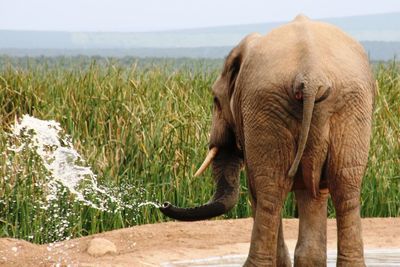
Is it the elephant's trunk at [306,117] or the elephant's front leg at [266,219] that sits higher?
the elephant's trunk at [306,117]

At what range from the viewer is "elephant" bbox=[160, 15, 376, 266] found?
5309 mm

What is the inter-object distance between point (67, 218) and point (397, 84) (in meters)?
4.43

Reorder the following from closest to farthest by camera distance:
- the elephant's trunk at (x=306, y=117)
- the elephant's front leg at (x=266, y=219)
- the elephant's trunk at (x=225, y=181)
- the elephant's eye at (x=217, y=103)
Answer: the elephant's trunk at (x=306, y=117) → the elephant's front leg at (x=266, y=219) → the elephant's eye at (x=217, y=103) → the elephant's trunk at (x=225, y=181)

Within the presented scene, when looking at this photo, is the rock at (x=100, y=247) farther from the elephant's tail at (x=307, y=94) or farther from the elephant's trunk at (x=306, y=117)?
the elephant's trunk at (x=306, y=117)

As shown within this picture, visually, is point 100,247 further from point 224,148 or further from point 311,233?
point 311,233

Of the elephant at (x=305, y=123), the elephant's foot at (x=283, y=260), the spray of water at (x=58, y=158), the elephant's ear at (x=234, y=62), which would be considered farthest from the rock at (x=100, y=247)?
the elephant at (x=305, y=123)

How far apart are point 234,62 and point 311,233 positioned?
1065 millimetres

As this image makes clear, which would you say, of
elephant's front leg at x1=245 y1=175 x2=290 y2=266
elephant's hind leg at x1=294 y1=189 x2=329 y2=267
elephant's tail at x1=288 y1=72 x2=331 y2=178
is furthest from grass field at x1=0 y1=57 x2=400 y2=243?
elephant's tail at x1=288 y1=72 x2=331 y2=178

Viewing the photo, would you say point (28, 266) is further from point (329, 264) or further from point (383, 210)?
point (383, 210)

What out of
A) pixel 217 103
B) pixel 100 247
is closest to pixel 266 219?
pixel 217 103

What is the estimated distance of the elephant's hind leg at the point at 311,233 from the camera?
5922mm

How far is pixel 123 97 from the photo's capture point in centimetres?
1068

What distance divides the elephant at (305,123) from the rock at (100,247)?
2.12 meters

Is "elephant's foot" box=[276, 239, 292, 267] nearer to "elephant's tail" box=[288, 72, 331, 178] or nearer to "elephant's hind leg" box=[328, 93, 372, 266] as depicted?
"elephant's hind leg" box=[328, 93, 372, 266]
